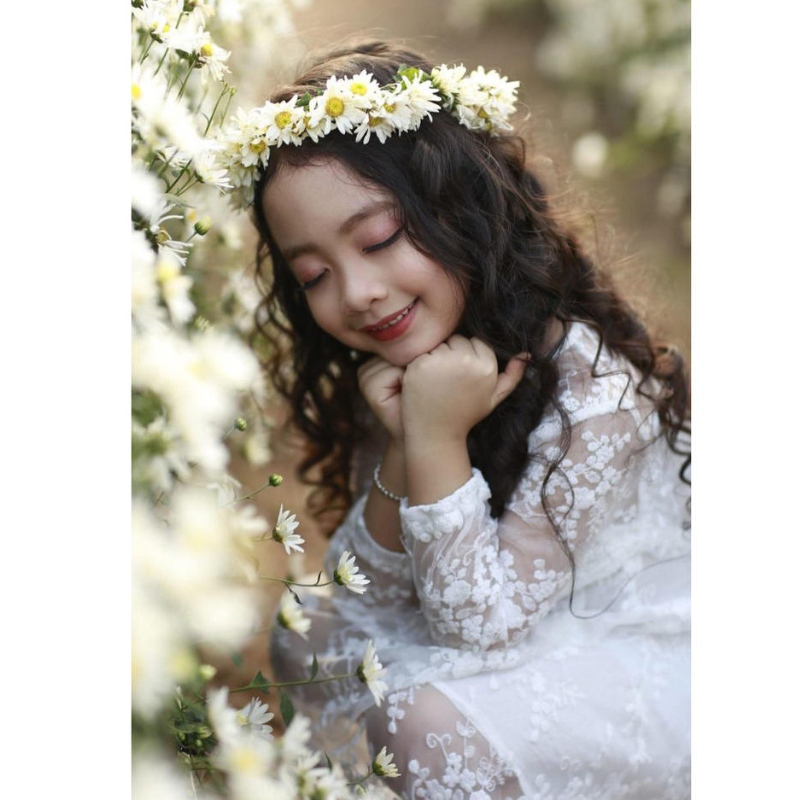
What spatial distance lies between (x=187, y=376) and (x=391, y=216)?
454mm

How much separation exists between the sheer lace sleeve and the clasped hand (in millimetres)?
79

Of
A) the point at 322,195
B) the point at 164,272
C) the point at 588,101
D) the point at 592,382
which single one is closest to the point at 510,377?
the point at 592,382

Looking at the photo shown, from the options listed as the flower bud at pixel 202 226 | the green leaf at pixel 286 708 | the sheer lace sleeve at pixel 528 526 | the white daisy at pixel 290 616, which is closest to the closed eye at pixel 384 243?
the flower bud at pixel 202 226

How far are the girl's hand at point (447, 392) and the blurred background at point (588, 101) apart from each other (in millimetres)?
315

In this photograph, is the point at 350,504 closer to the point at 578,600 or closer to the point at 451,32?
the point at 578,600

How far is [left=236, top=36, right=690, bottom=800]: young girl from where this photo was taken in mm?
1139

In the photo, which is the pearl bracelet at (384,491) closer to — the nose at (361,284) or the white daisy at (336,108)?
the nose at (361,284)

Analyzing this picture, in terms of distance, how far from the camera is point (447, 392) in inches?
47.1

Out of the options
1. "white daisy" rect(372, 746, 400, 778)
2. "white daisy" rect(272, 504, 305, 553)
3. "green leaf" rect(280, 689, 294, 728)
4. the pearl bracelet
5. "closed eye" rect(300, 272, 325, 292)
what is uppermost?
"closed eye" rect(300, 272, 325, 292)

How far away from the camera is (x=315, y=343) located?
5.02 feet

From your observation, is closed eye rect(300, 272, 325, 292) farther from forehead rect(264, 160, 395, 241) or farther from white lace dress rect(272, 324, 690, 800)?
white lace dress rect(272, 324, 690, 800)

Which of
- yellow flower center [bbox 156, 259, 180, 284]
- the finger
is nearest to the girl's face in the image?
the finger
